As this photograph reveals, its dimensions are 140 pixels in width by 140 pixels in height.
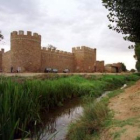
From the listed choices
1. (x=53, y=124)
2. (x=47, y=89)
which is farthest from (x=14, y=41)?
(x=53, y=124)

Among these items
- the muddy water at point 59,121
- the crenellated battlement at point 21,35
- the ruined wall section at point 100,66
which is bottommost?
the muddy water at point 59,121

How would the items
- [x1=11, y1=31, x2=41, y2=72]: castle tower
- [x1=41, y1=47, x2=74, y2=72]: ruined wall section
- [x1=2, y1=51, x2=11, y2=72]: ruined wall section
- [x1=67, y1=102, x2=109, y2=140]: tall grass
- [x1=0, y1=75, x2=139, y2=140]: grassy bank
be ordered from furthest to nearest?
[x1=41, y1=47, x2=74, y2=72]: ruined wall section → [x1=2, y1=51, x2=11, y2=72]: ruined wall section → [x1=11, y1=31, x2=41, y2=72]: castle tower → [x1=67, y1=102, x2=109, y2=140]: tall grass → [x1=0, y1=75, x2=139, y2=140]: grassy bank

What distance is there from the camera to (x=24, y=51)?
27.3m

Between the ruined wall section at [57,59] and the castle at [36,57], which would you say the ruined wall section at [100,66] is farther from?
the ruined wall section at [57,59]

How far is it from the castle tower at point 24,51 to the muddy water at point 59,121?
19.5 metres

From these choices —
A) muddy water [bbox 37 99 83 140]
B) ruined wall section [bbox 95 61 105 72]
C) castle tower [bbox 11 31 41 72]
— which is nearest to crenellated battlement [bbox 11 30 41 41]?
castle tower [bbox 11 31 41 72]

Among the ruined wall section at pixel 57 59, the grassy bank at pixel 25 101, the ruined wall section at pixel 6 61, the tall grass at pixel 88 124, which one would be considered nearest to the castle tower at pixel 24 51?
the ruined wall section at pixel 6 61

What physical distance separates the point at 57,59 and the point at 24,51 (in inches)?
242

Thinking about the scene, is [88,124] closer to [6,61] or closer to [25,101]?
[25,101]

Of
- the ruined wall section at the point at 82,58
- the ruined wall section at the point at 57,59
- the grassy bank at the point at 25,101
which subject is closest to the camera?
the grassy bank at the point at 25,101

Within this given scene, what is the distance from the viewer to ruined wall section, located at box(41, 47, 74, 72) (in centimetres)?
3012

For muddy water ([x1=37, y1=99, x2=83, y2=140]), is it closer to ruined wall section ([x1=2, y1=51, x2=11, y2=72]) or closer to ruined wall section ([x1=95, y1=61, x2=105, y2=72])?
ruined wall section ([x1=2, y1=51, x2=11, y2=72])

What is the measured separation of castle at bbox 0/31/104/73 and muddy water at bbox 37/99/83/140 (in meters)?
19.7

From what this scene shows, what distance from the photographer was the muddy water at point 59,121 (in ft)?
15.8
